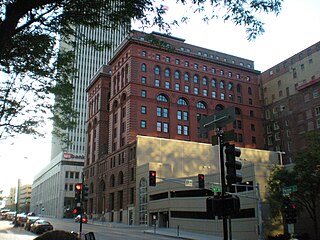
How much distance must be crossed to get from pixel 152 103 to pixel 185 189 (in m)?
28.0

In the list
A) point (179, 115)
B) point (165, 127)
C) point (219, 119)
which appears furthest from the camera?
point (179, 115)

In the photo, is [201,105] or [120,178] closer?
[120,178]

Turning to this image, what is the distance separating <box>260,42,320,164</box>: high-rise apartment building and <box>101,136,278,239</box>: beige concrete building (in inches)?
224

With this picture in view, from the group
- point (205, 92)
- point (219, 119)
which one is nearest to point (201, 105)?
point (205, 92)

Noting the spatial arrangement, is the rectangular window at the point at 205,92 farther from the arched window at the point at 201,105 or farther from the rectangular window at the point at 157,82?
the rectangular window at the point at 157,82

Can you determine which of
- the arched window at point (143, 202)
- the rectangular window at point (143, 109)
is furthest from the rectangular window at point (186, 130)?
the arched window at point (143, 202)

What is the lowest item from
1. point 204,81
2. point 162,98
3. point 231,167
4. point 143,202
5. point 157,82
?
point 231,167

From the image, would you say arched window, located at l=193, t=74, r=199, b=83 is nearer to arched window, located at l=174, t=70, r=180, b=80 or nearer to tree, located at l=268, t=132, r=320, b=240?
arched window, located at l=174, t=70, r=180, b=80

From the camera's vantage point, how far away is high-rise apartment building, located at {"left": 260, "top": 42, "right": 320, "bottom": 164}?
78.4 metres

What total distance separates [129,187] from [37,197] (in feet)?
354

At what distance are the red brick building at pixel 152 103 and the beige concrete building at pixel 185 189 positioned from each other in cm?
341

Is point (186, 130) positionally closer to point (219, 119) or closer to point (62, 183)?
point (62, 183)

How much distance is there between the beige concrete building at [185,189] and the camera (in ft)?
144

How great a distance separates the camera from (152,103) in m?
79.9
